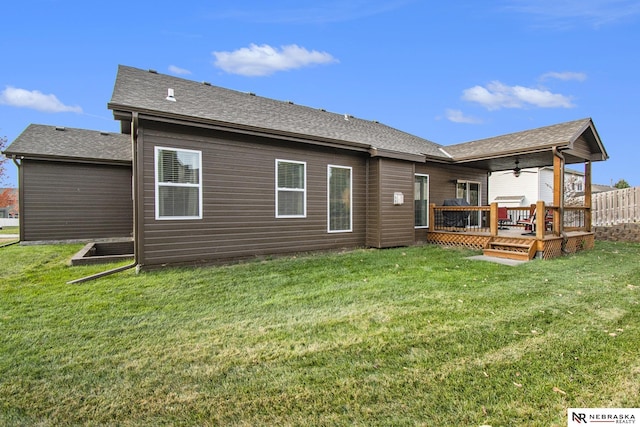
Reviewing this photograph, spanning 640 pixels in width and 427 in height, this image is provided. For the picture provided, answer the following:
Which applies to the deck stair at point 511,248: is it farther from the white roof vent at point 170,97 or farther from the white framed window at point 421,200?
the white roof vent at point 170,97

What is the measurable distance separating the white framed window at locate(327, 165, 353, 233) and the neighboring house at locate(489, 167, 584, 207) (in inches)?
688

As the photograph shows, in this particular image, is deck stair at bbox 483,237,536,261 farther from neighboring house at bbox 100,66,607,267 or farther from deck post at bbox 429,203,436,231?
neighboring house at bbox 100,66,607,267

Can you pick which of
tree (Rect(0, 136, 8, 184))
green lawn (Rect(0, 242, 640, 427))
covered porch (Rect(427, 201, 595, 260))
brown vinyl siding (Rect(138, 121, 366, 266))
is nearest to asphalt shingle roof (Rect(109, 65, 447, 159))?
brown vinyl siding (Rect(138, 121, 366, 266))

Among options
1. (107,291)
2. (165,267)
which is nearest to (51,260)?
(165,267)

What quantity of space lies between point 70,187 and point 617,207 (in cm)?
1951

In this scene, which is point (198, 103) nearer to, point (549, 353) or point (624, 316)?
point (549, 353)

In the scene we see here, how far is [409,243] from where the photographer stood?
9242 millimetres

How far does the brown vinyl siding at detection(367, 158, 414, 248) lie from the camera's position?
28.0 ft

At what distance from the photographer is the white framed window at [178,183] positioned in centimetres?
592

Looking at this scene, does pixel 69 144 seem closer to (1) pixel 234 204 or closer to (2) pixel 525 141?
(1) pixel 234 204

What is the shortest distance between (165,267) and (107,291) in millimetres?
1347

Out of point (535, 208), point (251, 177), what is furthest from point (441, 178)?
point (251, 177)

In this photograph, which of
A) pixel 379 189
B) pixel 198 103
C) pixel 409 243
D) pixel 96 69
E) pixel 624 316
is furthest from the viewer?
pixel 96 69

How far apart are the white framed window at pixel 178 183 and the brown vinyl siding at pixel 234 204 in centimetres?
10
